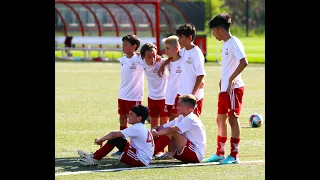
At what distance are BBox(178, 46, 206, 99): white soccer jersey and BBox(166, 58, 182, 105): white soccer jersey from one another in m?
0.16

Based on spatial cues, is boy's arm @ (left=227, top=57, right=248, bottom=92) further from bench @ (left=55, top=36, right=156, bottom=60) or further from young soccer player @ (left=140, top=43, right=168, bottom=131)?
bench @ (left=55, top=36, right=156, bottom=60)

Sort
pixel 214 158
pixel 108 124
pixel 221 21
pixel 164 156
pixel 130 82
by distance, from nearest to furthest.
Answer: pixel 221 21
pixel 214 158
pixel 164 156
pixel 130 82
pixel 108 124

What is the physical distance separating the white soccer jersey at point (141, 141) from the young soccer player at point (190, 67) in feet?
3.58

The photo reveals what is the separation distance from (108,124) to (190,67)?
13.0 ft

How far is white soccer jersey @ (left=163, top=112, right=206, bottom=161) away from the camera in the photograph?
33.2 ft

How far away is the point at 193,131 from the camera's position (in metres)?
10.2

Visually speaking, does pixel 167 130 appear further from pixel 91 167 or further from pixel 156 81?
pixel 156 81

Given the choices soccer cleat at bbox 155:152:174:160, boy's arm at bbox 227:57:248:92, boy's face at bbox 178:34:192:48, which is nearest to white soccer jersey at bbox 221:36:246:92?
boy's arm at bbox 227:57:248:92

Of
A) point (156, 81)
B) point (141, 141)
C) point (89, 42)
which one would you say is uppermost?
point (89, 42)

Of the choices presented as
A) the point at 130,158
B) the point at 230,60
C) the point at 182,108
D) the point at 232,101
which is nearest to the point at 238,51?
the point at 230,60

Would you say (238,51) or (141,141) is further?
(238,51)

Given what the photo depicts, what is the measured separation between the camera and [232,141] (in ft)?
33.4

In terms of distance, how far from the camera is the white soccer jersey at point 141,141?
9.81 metres
